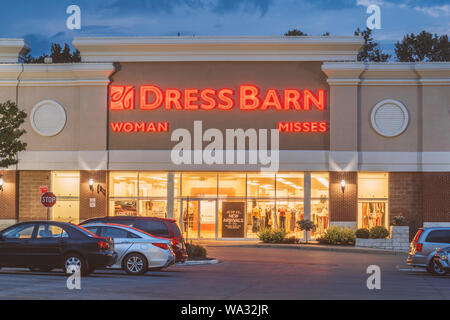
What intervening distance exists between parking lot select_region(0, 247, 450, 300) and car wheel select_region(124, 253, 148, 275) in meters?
0.35

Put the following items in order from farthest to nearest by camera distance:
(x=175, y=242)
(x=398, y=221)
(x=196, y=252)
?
1. (x=398, y=221)
2. (x=196, y=252)
3. (x=175, y=242)

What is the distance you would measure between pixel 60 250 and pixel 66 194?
76.6 ft

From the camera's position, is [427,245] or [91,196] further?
[91,196]

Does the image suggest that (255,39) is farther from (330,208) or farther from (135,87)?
(330,208)

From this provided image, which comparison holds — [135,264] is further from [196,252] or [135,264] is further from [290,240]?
[290,240]

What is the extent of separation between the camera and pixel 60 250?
2161 cm

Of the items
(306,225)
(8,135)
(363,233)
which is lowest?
(363,233)

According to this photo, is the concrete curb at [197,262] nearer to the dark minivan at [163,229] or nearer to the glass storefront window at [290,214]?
the dark minivan at [163,229]

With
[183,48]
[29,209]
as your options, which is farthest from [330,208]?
[29,209]

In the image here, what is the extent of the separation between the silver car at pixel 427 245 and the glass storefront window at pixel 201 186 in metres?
19.9

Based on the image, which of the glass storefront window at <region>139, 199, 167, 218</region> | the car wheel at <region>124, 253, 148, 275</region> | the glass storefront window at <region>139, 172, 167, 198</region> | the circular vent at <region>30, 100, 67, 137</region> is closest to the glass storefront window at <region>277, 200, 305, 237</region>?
the glass storefront window at <region>139, 199, 167, 218</region>

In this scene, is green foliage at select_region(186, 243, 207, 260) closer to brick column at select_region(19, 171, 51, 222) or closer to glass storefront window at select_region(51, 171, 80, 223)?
glass storefront window at select_region(51, 171, 80, 223)

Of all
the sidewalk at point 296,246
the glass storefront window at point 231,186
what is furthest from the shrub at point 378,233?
the glass storefront window at point 231,186

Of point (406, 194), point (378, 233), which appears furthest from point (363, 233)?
point (406, 194)
